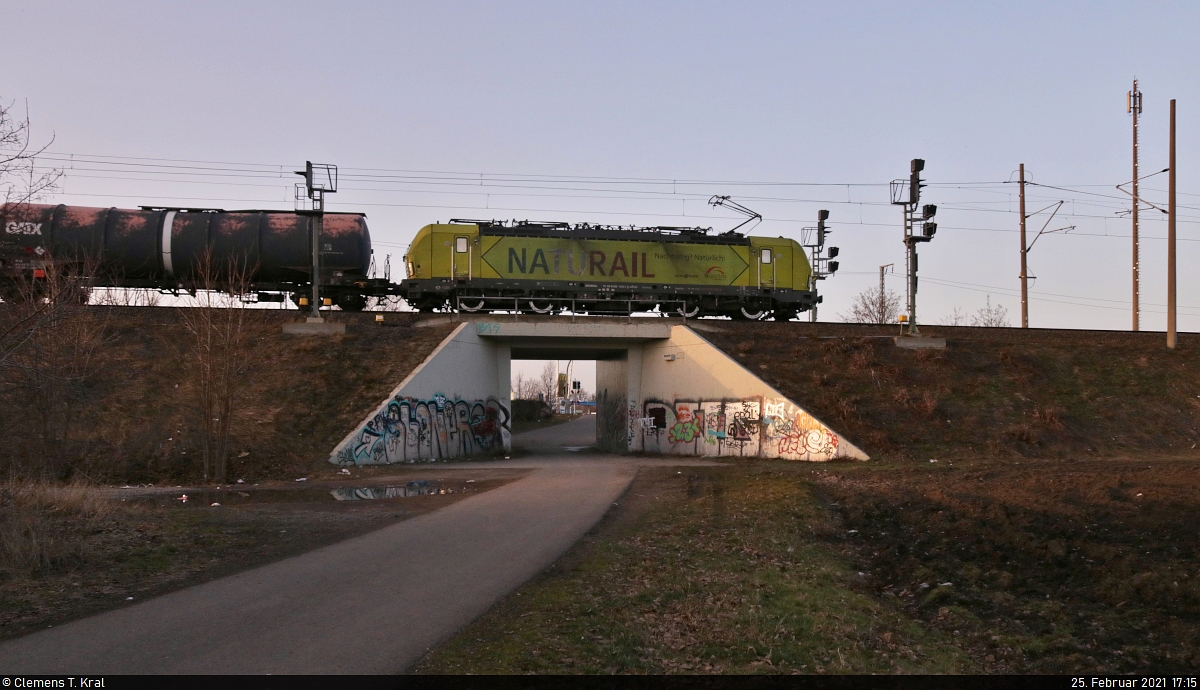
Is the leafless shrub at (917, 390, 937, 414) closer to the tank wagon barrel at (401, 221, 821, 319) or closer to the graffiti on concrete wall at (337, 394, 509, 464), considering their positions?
the tank wagon barrel at (401, 221, 821, 319)

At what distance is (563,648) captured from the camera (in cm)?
644

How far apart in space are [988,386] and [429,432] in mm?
16968

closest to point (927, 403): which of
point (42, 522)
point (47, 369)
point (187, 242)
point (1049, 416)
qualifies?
point (1049, 416)

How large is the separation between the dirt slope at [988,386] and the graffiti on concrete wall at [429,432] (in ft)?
27.0

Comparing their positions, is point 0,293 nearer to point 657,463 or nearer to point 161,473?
point 161,473

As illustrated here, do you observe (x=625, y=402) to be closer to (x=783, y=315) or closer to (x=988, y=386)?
(x=783, y=315)

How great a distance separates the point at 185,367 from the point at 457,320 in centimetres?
832

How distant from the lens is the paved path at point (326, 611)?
6.05m

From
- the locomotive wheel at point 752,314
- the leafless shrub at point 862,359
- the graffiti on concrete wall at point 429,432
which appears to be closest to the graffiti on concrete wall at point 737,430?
the leafless shrub at point 862,359

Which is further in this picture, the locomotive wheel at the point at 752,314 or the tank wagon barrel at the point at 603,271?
the locomotive wheel at the point at 752,314

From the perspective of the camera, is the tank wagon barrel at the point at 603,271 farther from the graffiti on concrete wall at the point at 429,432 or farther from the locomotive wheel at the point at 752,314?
the graffiti on concrete wall at the point at 429,432

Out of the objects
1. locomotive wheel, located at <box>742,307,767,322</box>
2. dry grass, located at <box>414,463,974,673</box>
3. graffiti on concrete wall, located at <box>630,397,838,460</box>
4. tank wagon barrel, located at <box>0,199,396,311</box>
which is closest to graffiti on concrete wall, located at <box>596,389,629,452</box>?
graffiti on concrete wall, located at <box>630,397,838,460</box>

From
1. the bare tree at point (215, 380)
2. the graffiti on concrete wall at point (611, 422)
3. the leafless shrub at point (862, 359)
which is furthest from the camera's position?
the graffiti on concrete wall at point (611, 422)

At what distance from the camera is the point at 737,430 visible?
24859mm
